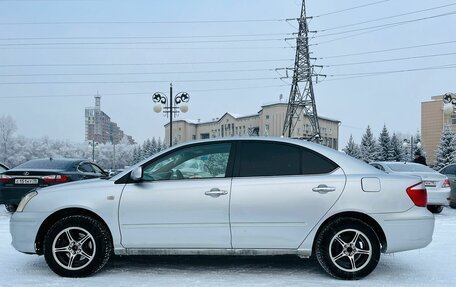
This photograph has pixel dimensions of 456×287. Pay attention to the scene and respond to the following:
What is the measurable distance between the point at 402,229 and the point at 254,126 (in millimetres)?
91545

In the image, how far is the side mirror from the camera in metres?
4.79

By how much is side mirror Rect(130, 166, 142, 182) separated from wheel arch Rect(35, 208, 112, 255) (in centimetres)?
58

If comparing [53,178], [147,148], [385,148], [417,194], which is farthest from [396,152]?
[417,194]

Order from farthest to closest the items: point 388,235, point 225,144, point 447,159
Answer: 1. point 447,159
2. point 225,144
3. point 388,235

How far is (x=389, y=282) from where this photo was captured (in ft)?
15.4

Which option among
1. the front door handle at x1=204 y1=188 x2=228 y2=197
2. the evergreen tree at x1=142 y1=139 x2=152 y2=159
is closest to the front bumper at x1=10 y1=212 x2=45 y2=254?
the front door handle at x1=204 y1=188 x2=228 y2=197

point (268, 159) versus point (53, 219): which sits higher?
point (268, 159)

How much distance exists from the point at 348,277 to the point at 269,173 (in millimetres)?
1373

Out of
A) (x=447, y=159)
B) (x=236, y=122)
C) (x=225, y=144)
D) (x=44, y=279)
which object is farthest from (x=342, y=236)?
(x=236, y=122)

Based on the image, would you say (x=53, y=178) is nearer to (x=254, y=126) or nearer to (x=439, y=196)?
(x=439, y=196)

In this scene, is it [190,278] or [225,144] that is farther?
[225,144]

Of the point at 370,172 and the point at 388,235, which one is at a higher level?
the point at 370,172

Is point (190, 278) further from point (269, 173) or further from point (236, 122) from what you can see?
point (236, 122)

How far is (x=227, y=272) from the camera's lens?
5051 mm
